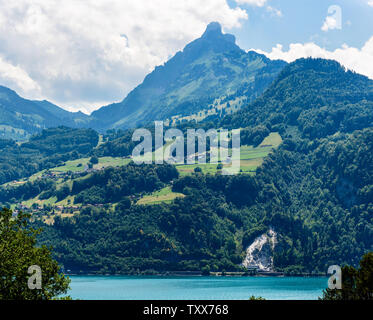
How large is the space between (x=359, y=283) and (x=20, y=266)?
109ft

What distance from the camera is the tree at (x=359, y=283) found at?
54156 mm

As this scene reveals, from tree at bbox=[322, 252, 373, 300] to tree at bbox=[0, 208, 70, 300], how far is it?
1228 inches

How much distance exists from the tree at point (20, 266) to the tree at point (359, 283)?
31.2m

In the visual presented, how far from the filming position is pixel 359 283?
55.2 metres

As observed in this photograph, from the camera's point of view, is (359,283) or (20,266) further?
(359,283)

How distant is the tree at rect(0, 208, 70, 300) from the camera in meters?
51.9

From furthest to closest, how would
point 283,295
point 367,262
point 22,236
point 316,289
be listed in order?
point 316,289 → point 283,295 → point 22,236 → point 367,262

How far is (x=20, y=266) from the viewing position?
52375 millimetres

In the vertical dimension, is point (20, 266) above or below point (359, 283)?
above

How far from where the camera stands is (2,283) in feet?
172
